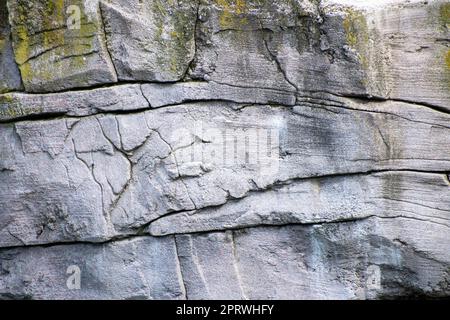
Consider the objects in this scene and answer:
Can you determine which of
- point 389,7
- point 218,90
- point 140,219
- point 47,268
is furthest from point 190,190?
point 389,7

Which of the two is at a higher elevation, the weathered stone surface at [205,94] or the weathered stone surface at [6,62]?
the weathered stone surface at [6,62]

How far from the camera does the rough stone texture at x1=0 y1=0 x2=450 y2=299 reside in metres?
3.30

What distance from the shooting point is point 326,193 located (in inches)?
134

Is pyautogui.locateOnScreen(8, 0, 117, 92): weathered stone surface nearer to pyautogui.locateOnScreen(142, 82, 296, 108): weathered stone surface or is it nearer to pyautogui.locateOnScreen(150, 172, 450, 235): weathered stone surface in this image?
pyautogui.locateOnScreen(142, 82, 296, 108): weathered stone surface

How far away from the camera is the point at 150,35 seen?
3.30 metres

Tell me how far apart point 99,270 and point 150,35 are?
4.28 ft

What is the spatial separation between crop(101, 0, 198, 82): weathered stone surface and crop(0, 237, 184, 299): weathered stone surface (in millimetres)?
924

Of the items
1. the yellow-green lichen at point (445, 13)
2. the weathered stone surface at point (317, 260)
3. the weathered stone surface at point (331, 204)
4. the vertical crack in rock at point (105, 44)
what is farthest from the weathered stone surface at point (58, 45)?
the yellow-green lichen at point (445, 13)

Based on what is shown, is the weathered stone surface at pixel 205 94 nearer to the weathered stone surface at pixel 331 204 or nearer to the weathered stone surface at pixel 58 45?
the weathered stone surface at pixel 58 45

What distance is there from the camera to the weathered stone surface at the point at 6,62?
3379 mm

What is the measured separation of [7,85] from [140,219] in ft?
3.36

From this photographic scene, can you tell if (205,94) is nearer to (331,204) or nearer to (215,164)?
(215,164)

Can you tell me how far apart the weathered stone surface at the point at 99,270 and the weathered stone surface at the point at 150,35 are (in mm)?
924

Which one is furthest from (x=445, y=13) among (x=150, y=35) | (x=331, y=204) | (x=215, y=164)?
(x=150, y=35)
